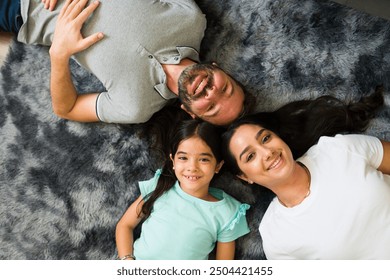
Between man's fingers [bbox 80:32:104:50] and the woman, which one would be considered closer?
the woman

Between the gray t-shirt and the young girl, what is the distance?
0.15 meters

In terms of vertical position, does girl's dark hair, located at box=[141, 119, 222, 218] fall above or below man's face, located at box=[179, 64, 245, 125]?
below

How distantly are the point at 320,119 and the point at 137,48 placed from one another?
61 centimetres

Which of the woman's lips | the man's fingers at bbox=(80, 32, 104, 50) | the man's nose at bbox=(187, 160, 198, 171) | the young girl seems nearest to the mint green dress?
the young girl

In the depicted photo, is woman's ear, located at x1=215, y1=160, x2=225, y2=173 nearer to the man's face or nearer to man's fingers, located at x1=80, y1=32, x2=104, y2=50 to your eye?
the man's face

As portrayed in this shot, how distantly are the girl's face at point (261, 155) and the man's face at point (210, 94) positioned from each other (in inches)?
3.3

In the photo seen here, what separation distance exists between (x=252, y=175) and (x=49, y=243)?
0.71 metres

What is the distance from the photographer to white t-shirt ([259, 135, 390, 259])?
1088 mm

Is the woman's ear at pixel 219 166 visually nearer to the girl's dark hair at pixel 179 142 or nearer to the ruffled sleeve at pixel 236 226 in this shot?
the girl's dark hair at pixel 179 142

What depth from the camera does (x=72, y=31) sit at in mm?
1236

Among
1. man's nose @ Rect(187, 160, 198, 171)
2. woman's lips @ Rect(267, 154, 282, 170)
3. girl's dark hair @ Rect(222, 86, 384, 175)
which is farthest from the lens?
girl's dark hair @ Rect(222, 86, 384, 175)

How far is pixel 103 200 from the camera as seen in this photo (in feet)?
4.48
